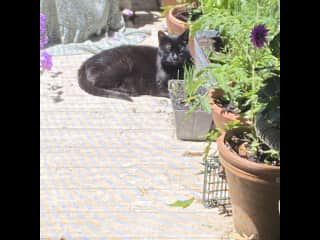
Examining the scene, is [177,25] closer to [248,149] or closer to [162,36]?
[162,36]

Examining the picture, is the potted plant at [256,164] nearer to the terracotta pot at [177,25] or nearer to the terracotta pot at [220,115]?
the terracotta pot at [220,115]

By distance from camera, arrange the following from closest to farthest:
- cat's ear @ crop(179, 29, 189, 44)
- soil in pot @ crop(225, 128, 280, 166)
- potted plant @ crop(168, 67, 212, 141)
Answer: soil in pot @ crop(225, 128, 280, 166) < potted plant @ crop(168, 67, 212, 141) < cat's ear @ crop(179, 29, 189, 44)

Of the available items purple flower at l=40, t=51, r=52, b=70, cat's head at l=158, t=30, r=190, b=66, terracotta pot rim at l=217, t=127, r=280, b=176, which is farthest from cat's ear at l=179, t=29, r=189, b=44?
terracotta pot rim at l=217, t=127, r=280, b=176

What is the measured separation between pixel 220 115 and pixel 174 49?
1320 mm

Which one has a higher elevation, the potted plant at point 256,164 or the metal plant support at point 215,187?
the potted plant at point 256,164

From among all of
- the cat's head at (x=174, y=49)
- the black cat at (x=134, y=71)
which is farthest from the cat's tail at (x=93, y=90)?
the cat's head at (x=174, y=49)

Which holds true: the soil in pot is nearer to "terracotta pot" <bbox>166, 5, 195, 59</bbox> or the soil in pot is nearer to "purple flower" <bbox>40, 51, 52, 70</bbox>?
"terracotta pot" <bbox>166, 5, 195, 59</bbox>

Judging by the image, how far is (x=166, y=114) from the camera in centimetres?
381

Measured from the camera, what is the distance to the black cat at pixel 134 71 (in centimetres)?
398

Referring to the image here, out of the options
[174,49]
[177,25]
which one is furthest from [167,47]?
[177,25]

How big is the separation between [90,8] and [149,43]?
57 cm

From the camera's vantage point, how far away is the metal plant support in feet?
9.28
